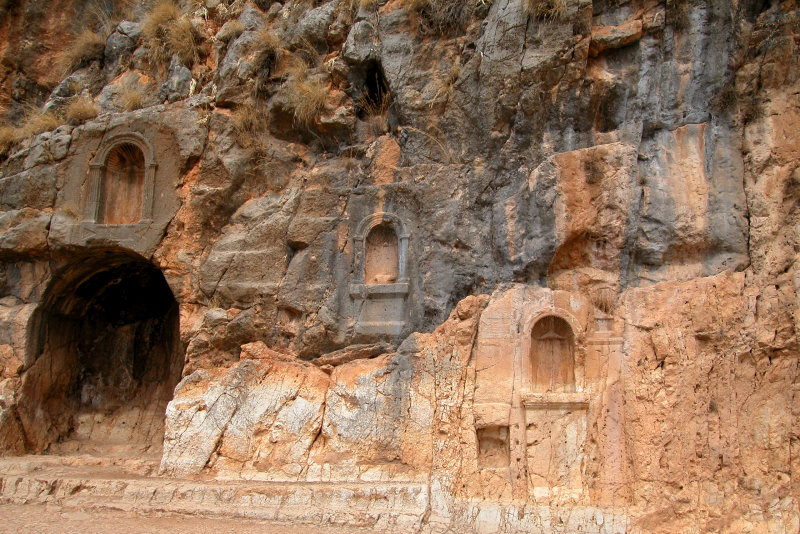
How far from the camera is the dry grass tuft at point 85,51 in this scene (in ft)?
41.8

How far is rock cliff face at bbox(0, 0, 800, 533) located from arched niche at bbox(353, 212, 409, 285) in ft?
0.16

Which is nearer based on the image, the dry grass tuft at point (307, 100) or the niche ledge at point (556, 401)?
the niche ledge at point (556, 401)

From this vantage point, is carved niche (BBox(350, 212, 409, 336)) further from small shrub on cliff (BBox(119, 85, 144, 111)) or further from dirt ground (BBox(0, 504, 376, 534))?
small shrub on cliff (BBox(119, 85, 144, 111))

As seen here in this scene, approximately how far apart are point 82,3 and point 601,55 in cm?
981

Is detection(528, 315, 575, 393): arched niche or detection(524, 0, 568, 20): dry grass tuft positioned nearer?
detection(528, 315, 575, 393): arched niche

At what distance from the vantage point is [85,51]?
502 inches

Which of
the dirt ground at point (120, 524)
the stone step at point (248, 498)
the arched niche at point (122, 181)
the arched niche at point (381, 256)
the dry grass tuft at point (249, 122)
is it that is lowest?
the dirt ground at point (120, 524)

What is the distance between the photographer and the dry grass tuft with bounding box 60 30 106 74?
41.8 ft

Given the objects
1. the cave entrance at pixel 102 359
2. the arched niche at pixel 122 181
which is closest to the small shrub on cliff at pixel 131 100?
the arched niche at pixel 122 181

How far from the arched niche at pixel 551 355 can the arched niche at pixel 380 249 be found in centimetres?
190

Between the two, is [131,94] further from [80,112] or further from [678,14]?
[678,14]

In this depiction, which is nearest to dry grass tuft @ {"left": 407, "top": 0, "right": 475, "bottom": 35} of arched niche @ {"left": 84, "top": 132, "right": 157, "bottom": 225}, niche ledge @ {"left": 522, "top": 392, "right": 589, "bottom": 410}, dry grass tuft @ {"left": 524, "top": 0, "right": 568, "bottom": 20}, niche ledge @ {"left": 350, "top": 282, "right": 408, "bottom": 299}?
dry grass tuft @ {"left": 524, "top": 0, "right": 568, "bottom": 20}

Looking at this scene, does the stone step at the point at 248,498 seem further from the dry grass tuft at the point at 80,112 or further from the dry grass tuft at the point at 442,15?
the dry grass tuft at the point at 442,15

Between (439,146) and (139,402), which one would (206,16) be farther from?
(139,402)
